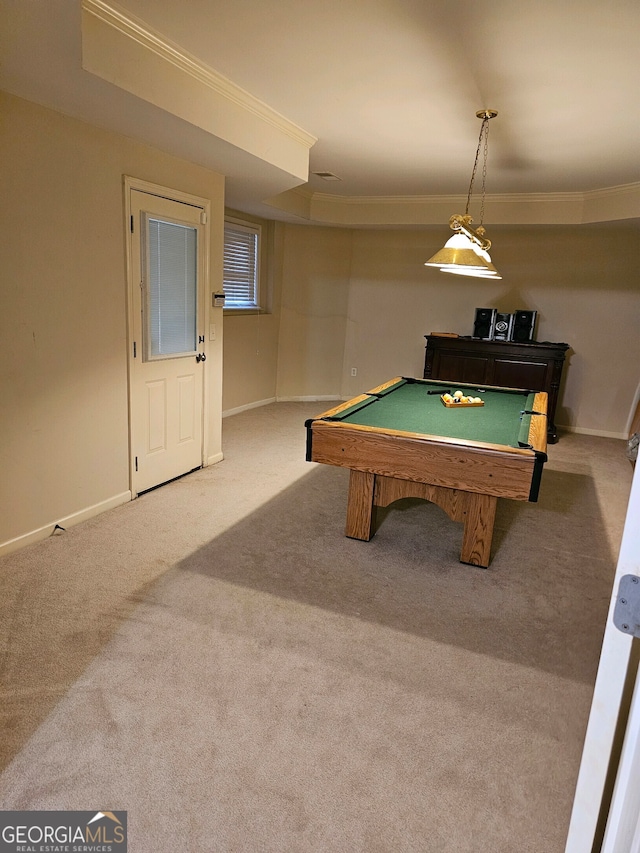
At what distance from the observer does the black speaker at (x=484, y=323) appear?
20.0ft

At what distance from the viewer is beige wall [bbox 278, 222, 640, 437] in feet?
19.1

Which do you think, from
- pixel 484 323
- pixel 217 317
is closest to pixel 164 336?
pixel 217 317

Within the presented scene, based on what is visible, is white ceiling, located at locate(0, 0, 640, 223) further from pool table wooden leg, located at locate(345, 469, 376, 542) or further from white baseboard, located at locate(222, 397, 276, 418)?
white baseboard, located at locate(222, 397, 276, 418)

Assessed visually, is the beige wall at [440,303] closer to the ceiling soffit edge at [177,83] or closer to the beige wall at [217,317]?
the beige wall at [217,317]

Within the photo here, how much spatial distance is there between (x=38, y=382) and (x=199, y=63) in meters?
1.87

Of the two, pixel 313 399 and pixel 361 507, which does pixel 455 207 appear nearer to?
pixel 313 399

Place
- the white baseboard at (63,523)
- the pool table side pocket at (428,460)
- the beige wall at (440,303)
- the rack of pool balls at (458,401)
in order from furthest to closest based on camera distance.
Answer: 1. the beige wall at (440,303)
2. the rack of pool balls at (458,401)
3. the white baseboard at (63,523)
4. the pool table side pocket at (428,460)

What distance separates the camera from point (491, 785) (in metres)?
1.65

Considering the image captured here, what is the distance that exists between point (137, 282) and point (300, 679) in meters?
2.59

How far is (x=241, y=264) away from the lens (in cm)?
605

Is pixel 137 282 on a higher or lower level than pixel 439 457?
higher

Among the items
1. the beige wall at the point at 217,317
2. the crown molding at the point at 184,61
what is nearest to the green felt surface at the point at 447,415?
the beige wall at the point at 217,317

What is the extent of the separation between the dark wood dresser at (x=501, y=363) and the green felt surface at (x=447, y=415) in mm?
1632

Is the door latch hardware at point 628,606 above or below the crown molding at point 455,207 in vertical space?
below
